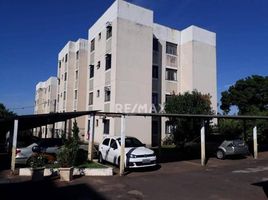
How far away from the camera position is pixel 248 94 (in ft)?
151

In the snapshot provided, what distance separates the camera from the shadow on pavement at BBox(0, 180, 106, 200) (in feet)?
30.6

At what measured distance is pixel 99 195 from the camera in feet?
31.4

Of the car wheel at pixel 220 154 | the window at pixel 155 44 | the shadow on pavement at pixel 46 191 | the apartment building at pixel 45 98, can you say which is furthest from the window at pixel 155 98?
the apartment building at pixel 45 98

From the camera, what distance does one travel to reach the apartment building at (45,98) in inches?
2226

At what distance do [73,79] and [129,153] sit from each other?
30.5 metres

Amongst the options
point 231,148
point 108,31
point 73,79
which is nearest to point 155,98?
point 108,31

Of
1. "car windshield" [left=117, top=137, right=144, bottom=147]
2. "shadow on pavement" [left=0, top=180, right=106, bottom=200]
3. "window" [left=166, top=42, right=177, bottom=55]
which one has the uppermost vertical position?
"window" [left=166, top=42, right=177, bottom=55]

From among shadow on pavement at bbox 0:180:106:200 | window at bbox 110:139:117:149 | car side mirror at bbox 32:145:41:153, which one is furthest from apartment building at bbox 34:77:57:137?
shadow on pavement at bbox 0:180:106:200

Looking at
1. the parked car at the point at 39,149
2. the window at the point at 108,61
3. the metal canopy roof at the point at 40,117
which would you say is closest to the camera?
the metal canopy roof at the point at 40,117

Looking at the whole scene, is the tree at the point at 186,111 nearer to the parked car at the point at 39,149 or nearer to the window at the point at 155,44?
the parked car at the point at 39,149

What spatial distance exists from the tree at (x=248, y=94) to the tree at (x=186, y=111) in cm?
2392

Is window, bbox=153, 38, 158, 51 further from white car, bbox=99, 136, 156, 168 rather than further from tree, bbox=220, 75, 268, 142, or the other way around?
white car, bbox=99, 136, 156, 168

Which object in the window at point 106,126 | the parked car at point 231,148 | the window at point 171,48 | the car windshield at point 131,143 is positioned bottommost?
the parked car at point 231,148

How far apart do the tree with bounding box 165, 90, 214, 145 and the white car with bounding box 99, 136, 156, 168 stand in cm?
704
